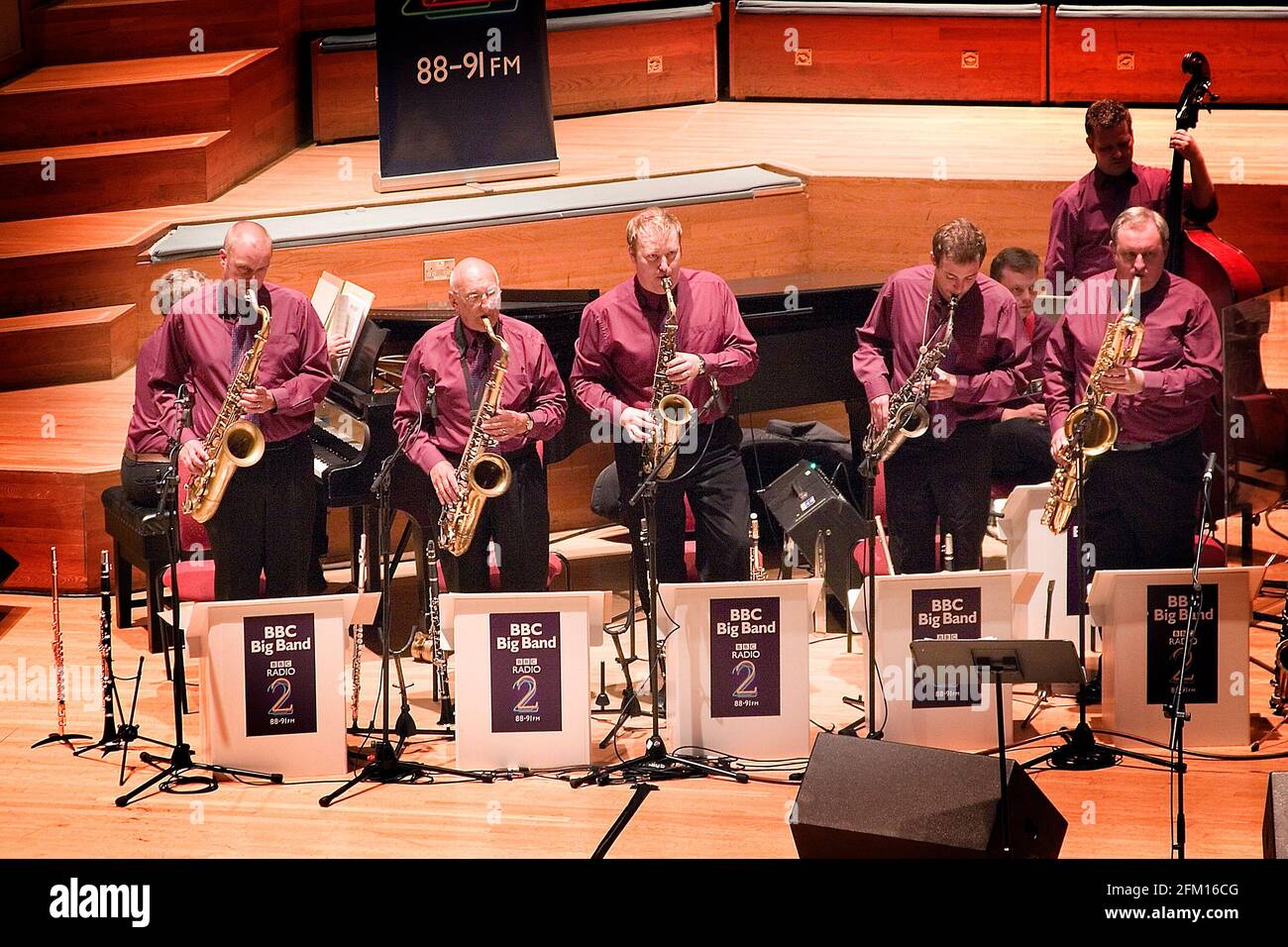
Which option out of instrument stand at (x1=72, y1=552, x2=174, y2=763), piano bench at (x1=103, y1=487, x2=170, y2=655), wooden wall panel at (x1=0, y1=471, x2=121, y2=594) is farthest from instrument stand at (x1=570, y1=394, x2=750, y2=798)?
wooden wall panel at (x1=0, y1=471, x2=121, y2=594)

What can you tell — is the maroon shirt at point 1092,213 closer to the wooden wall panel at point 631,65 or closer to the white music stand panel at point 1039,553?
the white music stand panel at point 1039,553

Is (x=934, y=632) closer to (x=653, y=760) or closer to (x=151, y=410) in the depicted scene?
(x=653, y=760)

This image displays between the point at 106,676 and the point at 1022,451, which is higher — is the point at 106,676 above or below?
below

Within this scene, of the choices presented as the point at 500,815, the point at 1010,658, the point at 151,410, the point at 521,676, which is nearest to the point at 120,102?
the point at 151,410

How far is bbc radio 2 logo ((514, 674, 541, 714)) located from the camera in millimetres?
5168

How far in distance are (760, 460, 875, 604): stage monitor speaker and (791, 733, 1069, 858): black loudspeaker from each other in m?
2.12

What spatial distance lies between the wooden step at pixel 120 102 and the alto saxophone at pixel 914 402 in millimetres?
4497

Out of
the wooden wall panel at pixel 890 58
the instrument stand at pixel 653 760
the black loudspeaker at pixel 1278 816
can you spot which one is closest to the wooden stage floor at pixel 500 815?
the instrument stand at pixel 653 760

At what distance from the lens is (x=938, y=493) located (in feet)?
18.6

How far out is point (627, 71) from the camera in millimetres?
9969

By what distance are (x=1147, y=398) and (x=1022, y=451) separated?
117cm

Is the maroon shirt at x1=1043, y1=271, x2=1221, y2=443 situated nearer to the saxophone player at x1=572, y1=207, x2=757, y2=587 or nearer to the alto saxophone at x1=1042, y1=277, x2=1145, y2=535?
the alto saxophone at x1=1042, y1=277, x2=1145, y2=535

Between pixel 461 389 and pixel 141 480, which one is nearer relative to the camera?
pixel 461 389

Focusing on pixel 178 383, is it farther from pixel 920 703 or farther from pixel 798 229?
pixel 798 229
